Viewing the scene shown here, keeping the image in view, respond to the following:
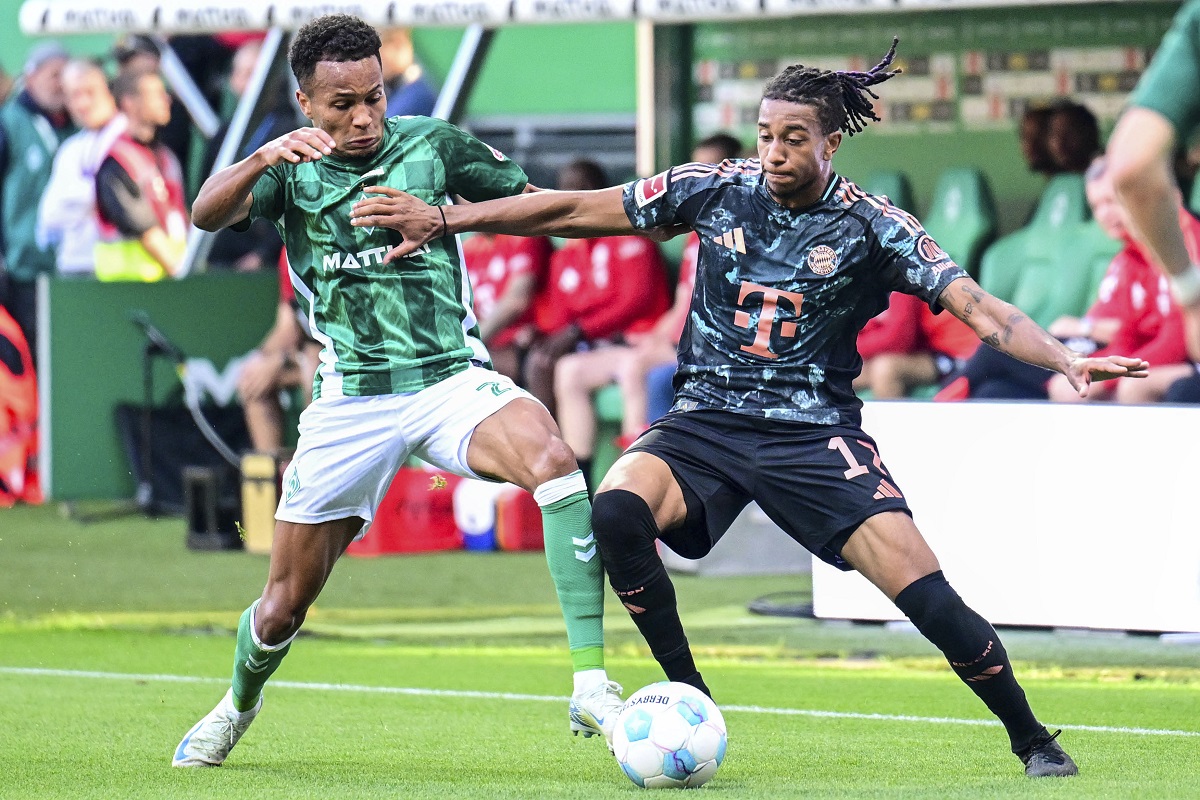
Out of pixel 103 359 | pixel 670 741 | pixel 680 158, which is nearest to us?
pixel 670 741

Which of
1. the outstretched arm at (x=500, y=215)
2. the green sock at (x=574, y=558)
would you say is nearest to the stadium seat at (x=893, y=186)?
the outstretched arm at (x=500, y=215)

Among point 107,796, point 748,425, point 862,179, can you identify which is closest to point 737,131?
point 862,179

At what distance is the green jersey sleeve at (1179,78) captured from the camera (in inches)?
341

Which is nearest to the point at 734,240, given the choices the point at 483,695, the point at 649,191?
the point at 649,191

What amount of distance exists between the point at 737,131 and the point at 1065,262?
2.43m

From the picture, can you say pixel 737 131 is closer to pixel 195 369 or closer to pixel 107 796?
pixel 195 369

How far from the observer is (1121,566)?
23.0 ft

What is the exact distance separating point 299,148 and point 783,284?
131 centimetres

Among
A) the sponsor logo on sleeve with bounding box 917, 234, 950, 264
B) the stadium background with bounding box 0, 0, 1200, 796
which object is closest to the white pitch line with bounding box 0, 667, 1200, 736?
the stadium background with bounding box 0, 0, 1200, 796

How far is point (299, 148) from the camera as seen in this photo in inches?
186

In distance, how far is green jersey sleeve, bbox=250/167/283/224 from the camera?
504 centimetres

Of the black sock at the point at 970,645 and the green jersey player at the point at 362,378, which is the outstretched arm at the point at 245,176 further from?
the black sock at the point at 970,645

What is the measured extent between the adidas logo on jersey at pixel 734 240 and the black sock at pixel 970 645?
1.01 meters

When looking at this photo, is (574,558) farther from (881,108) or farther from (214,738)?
(881,108)
